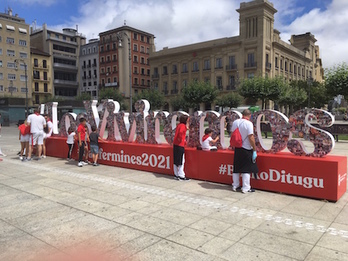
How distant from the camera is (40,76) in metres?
72.0

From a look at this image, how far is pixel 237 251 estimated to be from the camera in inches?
141

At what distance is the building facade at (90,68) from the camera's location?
77.9m

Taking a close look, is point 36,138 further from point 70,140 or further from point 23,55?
point 23,55

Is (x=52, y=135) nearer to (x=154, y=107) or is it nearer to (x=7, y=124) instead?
(x=7, y=124)

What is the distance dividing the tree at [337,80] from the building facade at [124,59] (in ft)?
150

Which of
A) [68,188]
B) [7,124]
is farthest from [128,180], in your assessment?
[7,124]

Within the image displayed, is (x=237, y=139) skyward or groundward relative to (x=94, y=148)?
skyward

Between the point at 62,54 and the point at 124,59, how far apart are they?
739 inches

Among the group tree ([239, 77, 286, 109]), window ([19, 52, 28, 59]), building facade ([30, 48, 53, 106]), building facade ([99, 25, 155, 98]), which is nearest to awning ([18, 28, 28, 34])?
building facade ([30, 48, 53, 106])

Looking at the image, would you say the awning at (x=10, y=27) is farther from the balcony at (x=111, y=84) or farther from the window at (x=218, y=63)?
the window at (x=218, y=63)

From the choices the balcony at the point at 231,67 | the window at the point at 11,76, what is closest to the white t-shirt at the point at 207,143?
the balcony at the point at 231,67

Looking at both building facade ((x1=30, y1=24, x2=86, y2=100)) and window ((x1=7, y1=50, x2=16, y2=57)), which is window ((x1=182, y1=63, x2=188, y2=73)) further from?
window ((x1=7, y1=50, x2=16, y2=57))

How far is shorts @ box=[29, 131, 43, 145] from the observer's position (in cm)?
1059

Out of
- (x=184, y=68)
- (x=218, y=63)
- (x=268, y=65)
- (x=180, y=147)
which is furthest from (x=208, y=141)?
Answer: (x=184, y=68)
